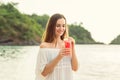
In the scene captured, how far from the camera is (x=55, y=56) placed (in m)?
2.02

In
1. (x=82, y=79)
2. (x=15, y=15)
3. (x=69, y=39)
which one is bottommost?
(x=82, y=79)

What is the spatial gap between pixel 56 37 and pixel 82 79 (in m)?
11.8

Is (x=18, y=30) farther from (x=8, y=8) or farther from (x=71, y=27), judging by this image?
(x=71, y=27)

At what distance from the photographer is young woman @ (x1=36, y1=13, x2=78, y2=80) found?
201 cm

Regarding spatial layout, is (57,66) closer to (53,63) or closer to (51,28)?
(53,63)

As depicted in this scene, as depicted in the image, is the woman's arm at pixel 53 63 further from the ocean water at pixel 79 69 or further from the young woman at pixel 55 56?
the ocean water at pixel 79 69

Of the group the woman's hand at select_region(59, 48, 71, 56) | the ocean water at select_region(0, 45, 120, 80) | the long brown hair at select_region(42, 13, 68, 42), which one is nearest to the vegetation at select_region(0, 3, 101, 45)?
the ocean water at select_region(0, 45, 120, 80)

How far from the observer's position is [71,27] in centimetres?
5356

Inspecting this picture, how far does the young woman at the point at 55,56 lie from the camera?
6.59 feet

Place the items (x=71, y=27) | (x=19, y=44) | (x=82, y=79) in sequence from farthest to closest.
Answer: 1. (x=71, y=27)
2. (x=19, y=44)
3. (x=82, y=79)

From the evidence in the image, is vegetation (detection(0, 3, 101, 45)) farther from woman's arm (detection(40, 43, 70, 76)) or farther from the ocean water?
woman's arm (detection(40, 43, 70, 76))

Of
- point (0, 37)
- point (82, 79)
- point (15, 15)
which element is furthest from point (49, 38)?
point (15, 15)

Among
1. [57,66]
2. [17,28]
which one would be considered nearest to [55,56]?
[57,66]

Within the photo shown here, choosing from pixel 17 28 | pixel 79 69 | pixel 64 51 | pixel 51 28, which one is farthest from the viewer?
pixel 17 28
